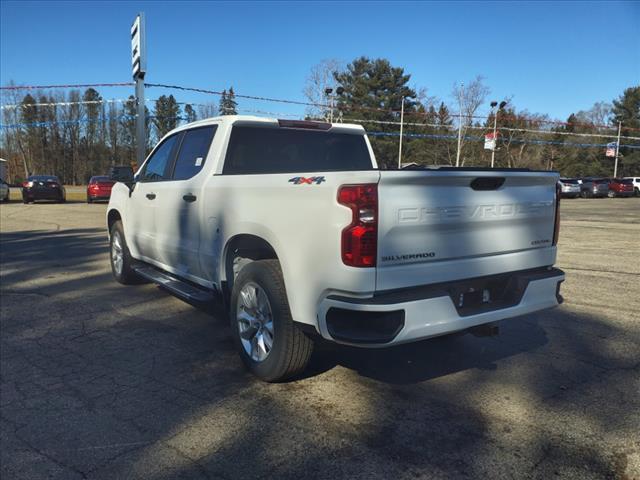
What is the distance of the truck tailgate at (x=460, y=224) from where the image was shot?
9.55 feet

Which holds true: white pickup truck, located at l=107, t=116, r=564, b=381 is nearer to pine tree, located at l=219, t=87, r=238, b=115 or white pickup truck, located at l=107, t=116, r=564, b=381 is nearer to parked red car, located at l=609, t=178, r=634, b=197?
pine tree, located at l=219, t=87, r=238, b=115

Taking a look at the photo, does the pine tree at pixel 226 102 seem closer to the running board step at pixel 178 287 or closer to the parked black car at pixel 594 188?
the running board step at pixel 178 287

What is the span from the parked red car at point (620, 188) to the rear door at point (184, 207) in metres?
45.6

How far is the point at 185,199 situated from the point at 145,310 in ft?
5.61

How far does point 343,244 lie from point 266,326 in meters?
1.11

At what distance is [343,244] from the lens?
9.41 ft

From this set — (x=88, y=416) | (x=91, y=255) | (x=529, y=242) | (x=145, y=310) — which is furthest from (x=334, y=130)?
(x=91, y=255)

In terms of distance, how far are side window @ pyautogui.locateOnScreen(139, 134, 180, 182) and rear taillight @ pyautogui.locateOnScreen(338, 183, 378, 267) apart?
10.5ft

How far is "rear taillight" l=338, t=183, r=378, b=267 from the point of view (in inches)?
111

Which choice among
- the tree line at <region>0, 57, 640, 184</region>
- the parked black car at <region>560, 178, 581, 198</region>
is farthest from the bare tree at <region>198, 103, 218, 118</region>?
the parked black car at <region>560, 178, 581, 198</region>

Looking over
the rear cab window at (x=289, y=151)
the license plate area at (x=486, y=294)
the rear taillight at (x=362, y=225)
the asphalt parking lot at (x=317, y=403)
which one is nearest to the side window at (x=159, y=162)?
the rear cab window at (x=289, y=151)

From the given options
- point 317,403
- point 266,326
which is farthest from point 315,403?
point 266,326

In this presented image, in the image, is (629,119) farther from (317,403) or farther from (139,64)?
(317,403)

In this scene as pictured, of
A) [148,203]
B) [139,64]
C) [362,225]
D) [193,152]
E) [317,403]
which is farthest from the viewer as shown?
[139,64]
